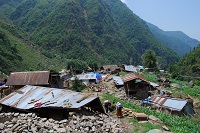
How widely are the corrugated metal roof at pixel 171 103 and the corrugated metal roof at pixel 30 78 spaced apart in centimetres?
1349

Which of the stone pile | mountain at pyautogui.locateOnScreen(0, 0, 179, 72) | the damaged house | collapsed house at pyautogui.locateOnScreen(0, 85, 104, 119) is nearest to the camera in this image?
the stone pile

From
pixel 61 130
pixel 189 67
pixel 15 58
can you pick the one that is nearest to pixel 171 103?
pixel 61 130

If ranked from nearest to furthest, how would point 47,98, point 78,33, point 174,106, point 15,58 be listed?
point 47,98, point 174,106, point 15,58, point 78,33

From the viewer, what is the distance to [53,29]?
445 feet

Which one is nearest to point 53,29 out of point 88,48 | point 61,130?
point 88,48

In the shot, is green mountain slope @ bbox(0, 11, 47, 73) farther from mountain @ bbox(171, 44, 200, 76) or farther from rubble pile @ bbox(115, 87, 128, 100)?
mountain @ bbox(171, 44, 200, 76)

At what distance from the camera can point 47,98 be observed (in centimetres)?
1353

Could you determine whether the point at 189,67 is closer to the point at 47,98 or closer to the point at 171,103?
the point at 171,103

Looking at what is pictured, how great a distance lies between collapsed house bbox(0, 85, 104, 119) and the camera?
11.9 metres

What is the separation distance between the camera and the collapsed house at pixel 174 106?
24.2 m

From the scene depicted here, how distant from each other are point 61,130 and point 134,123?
561 cm

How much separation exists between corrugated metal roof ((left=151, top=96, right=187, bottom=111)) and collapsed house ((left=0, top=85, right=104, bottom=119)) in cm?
1383

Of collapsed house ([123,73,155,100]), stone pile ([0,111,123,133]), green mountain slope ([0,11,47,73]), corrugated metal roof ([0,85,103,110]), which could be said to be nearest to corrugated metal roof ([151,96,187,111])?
collapsed house ([123,73,155,100])

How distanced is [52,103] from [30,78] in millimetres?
15004
